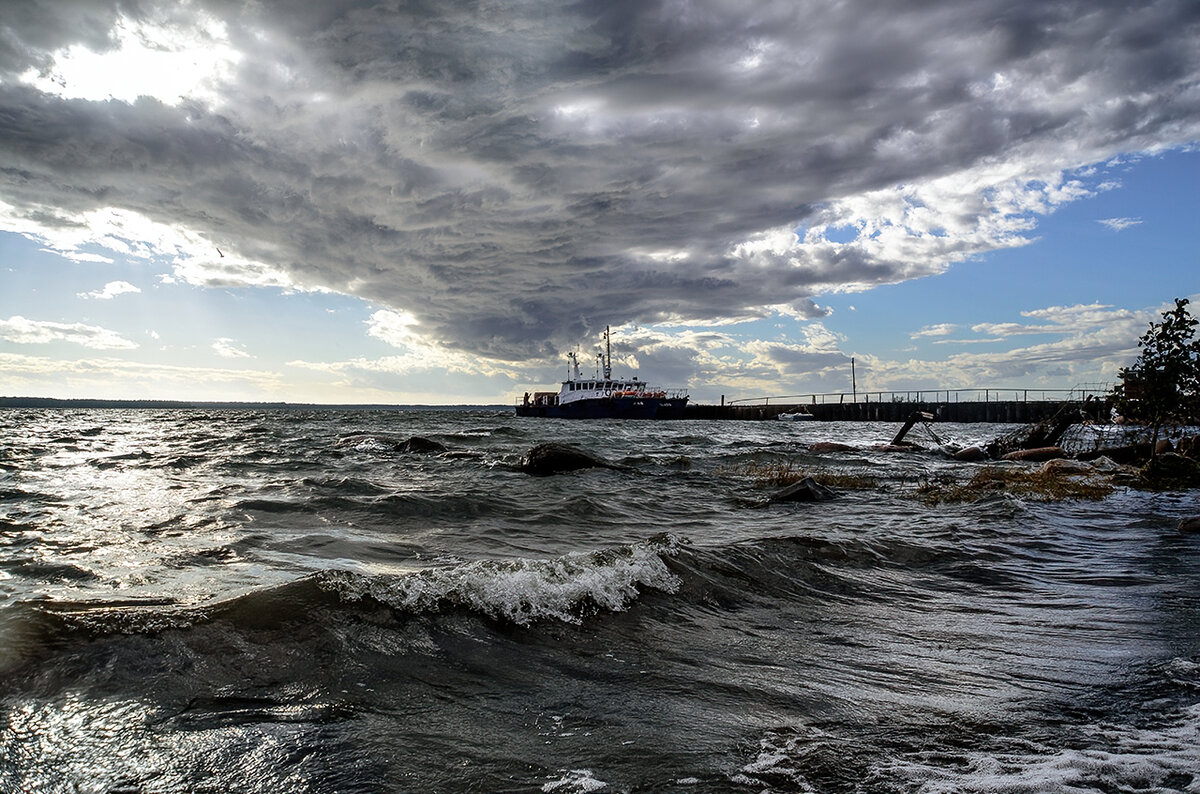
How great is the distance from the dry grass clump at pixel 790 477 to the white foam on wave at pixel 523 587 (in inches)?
407

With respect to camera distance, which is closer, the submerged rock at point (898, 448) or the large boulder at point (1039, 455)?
the large boulder at point (1039, 455)

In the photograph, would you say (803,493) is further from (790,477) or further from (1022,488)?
(1022,488)

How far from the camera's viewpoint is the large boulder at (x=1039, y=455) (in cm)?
2236

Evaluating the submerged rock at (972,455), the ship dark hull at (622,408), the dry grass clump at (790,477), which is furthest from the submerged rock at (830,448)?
the ship dark hull at (622,408)

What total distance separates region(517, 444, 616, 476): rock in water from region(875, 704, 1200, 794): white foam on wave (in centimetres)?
1433

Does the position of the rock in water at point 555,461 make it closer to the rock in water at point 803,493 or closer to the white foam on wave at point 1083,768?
the rock in water at point 803,493

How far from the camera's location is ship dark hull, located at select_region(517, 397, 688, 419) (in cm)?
7719

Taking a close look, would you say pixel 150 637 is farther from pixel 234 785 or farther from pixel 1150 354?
→ pixel 1150 354

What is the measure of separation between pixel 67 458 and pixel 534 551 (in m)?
17.4

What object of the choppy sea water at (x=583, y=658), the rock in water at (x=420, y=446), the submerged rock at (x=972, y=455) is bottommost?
the submerged rock at (x=972, y=455)

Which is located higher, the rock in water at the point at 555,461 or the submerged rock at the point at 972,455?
the rock in water at the point at 555,461

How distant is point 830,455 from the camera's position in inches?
1014

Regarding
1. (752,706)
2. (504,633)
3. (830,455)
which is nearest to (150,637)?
(504,633)

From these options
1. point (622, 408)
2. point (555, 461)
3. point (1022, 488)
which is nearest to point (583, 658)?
point (555, 461)
